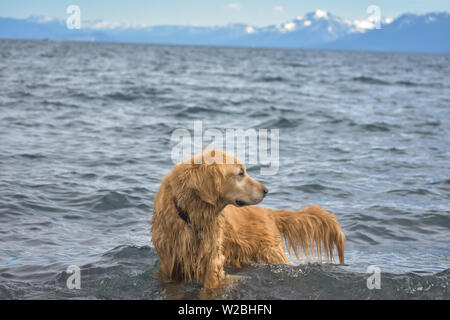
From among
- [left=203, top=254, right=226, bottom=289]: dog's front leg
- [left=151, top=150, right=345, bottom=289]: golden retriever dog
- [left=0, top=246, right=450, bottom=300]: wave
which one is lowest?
[left=0, top=246, right=450, bottom=300]: wave

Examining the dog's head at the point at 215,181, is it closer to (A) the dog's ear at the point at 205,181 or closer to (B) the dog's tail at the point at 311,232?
(A) the dog's ear at the point at 205,181

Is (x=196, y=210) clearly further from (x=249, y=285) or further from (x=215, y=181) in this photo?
(x=249, y=285)

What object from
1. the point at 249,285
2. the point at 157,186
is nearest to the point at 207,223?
the point at 249,285

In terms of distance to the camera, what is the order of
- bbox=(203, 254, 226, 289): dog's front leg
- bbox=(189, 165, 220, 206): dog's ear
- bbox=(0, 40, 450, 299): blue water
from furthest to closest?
bbox=(0, 40, 450, 299): blue water → bbox=(203, 254, 226, 289): dog's front leg → bbox=(189, 165, 220, 206): dog's ear

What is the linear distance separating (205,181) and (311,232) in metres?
1.95

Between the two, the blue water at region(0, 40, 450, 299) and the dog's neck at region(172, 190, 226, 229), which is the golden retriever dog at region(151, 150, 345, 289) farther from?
the blue water at region(0, 40, 450, 299)

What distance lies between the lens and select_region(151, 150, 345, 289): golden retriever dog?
5254 mm

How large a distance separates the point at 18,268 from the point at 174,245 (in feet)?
7.18

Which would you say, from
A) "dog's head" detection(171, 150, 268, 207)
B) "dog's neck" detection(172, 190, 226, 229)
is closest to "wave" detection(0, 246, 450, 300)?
"dog's neck" detection(172, 190, 226, 229)

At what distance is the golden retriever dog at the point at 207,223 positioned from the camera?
17.2ft

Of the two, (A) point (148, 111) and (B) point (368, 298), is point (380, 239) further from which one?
(A) point (148, 111)

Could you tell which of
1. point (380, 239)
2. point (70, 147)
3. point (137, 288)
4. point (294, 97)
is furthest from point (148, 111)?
point (137, 288)

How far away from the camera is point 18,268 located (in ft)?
20.6

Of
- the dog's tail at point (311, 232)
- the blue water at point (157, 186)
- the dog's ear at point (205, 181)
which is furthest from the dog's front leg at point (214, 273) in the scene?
the dog's tail at point (311, 232)
